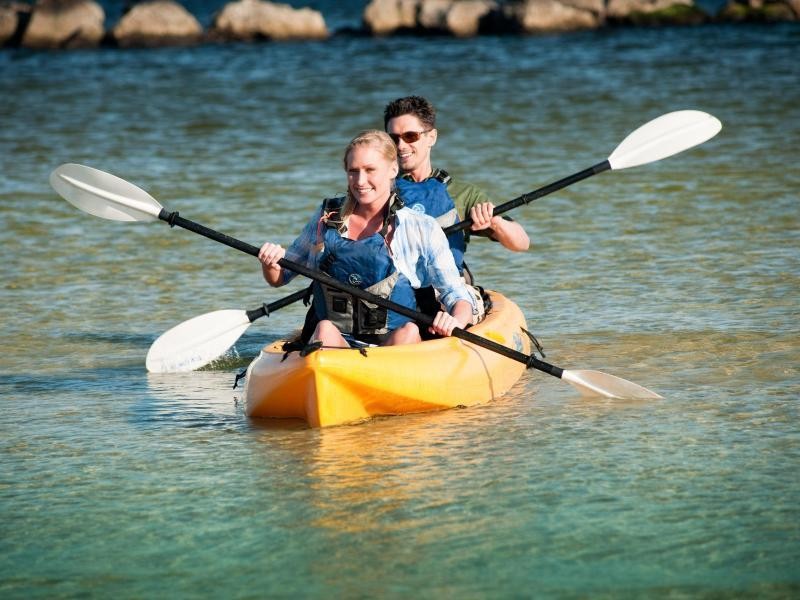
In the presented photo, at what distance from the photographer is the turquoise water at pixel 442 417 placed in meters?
4.20

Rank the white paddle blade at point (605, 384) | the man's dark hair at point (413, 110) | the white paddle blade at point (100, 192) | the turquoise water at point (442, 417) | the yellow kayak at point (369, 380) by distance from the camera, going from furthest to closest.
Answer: the white paddle blade at point (100, 192) → the man's dark hair at point (413, 110) → the white paddle blade at point (605, 384) → the yellow kayak at point (369, 380) → the turquoise water at point (442, 417)

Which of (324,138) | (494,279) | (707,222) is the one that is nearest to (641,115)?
(324,138)

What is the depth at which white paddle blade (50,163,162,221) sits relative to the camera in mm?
6234

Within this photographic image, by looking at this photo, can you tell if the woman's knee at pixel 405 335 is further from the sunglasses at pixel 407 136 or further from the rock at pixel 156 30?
the rock at pixel 156 30

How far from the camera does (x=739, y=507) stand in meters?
4.55

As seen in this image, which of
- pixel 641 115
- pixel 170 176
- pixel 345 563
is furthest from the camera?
pixel 641 115

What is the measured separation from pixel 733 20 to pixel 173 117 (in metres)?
16.2

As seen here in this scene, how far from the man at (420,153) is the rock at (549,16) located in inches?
961

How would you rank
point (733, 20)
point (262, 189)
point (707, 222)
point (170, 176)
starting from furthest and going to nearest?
point (733, 20) → point (170, 176) → point (262, 189) → point (707, 222)

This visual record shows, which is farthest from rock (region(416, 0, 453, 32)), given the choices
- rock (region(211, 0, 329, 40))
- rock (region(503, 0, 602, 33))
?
rock (region(211, 0, 329, 40))

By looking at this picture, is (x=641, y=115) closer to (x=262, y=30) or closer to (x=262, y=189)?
(x=262, y=189)

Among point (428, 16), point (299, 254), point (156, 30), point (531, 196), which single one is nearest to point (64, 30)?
point (156, 30)

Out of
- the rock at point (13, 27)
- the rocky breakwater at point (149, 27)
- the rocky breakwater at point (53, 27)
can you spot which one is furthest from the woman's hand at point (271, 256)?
the rock at point (13, 27)

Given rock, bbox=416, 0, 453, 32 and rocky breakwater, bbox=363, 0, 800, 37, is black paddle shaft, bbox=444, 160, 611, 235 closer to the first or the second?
rocky breakwater, bbox=363, 0, 800, 37
